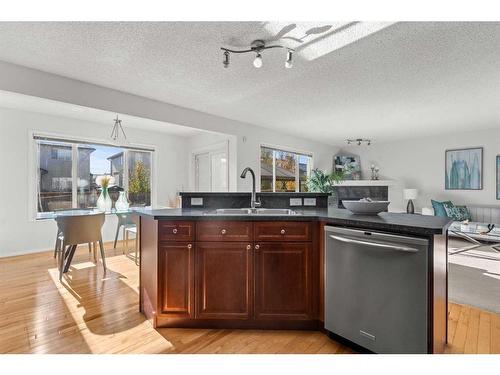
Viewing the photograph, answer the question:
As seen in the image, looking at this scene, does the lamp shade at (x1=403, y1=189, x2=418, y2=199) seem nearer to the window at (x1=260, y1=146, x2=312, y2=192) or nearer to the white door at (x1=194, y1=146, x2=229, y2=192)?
the window at (x1=260, y1=146, x2=312, y2=192)

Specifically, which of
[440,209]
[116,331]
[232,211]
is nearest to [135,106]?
[232,211]

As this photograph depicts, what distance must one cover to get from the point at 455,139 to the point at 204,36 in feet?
20.2

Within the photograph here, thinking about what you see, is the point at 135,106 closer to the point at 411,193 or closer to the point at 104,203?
the point at 104,203

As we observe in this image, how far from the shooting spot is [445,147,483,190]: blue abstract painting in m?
5.57

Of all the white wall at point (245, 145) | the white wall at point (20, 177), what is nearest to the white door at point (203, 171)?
the white wall at point (245, 145)

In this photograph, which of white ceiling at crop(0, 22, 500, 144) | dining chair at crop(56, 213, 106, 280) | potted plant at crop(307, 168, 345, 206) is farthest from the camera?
potted plant at crop(307, 168, 345, 206)

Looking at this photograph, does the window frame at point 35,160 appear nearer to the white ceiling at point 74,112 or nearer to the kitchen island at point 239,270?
the white ceiling at point 74,112

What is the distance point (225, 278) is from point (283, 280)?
0.42 metres

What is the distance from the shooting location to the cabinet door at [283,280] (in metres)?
1.92

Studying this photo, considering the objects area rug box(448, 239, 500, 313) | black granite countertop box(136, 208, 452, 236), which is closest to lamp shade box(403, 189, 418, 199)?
area rug box(448, 239, 500, 313)

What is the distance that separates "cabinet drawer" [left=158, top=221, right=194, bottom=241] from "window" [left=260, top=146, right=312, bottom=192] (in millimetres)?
3774

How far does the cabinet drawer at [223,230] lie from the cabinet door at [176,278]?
0.42 ft

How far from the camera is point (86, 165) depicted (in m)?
4.98
